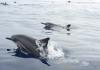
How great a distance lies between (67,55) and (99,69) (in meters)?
2.88

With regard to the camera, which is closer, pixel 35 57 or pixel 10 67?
pixel 10 67

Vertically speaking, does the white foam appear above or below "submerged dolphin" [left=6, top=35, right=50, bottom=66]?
below

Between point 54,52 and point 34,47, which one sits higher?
point 34,47

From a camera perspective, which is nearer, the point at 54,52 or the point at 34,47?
the point at 34,47

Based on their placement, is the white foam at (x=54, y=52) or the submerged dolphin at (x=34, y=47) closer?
the submerged dolphin at (x=34, y=47)

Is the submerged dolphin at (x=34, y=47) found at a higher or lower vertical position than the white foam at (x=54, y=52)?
higher

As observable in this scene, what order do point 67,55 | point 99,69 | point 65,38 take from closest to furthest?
point 99,69, point 67,55, point 65,38

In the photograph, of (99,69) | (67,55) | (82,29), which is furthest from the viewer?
(82,29)

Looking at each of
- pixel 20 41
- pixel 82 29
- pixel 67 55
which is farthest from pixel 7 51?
pixel 82 29

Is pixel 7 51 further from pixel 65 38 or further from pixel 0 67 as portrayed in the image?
pixel 65 38

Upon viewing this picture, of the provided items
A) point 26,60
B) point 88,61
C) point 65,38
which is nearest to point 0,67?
point 26,60

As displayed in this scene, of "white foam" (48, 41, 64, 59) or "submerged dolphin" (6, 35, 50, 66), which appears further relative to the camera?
"white foam" (48, 41, 64, 59)

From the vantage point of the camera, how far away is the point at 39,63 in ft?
49.6

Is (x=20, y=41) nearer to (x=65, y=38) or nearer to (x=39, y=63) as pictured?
(x=39, y=63)
